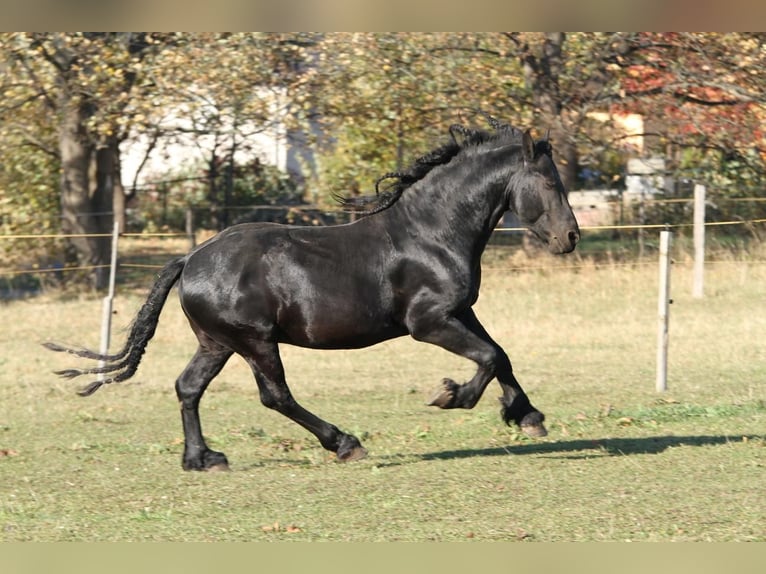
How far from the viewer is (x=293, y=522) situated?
6594mm

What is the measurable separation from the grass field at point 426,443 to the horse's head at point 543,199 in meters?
1.58

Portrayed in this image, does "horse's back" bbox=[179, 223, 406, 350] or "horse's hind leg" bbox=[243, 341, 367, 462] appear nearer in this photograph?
"horse's back" bbox=[179, 223, 406, 350]

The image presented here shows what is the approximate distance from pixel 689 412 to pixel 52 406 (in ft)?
19.9

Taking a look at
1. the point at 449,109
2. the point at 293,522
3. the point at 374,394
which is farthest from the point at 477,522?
the point at 449,109

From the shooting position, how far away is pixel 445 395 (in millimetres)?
7699

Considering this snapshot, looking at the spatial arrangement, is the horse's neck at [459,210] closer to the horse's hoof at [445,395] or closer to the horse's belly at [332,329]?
the horse's belly at [332,329]

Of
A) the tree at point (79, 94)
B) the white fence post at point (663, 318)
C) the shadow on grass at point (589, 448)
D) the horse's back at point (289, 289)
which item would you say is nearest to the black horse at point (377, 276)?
the horse's back at point (289, 289)

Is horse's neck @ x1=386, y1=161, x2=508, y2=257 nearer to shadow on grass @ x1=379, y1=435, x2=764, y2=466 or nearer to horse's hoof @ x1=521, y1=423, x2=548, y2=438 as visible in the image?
horse's hoof @ x1=521, y1=423, x2=548, y2=438

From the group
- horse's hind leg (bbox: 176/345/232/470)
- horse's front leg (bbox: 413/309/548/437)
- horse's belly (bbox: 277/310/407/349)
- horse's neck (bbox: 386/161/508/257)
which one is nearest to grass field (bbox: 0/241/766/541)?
horse's hind leg (bbox: 176/345/232/470)

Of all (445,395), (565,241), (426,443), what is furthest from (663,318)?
(445,395)

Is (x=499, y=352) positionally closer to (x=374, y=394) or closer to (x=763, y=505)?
(x=763, y=505)

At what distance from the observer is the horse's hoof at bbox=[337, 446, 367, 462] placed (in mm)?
8312

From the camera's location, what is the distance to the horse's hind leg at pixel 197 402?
325 inches

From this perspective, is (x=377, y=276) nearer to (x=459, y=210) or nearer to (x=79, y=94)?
(x=459, y=210)
